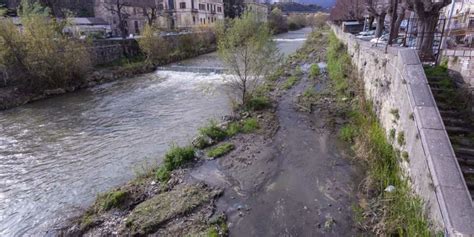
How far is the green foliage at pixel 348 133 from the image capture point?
27.7 ft

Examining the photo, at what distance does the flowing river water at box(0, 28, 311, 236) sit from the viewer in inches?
266

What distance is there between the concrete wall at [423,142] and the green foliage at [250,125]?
4.10m

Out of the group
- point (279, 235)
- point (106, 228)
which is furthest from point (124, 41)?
point (279, 235)

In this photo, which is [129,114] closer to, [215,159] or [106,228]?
[215,159]

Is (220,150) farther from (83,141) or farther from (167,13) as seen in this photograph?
(167,13)

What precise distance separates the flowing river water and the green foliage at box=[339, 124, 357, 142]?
530 cm

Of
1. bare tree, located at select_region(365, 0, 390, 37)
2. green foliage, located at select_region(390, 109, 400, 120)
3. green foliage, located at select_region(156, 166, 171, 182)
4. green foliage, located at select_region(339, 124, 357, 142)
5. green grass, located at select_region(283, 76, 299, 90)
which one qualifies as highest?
bare tree, located at select_region(365, 0, 390, 37)

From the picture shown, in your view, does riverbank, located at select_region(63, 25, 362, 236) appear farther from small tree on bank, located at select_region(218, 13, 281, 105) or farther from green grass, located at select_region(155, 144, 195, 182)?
small tree on bank, located at select_region(218, 13, 281, 105)

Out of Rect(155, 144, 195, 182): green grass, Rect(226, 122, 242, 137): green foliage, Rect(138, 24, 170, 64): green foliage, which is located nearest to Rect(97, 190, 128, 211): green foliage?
Rect(155, 144, 195, 182): green grass

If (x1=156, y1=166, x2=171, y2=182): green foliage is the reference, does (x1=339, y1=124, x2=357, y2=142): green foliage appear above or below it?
above

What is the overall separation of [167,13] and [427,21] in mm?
44188

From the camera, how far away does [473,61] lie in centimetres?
633

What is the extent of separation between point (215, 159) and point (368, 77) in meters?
6.81

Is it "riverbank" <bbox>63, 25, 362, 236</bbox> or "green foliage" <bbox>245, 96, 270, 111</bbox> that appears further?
"green foliage" <bbox>245, 96, 270, 111</bbox>
